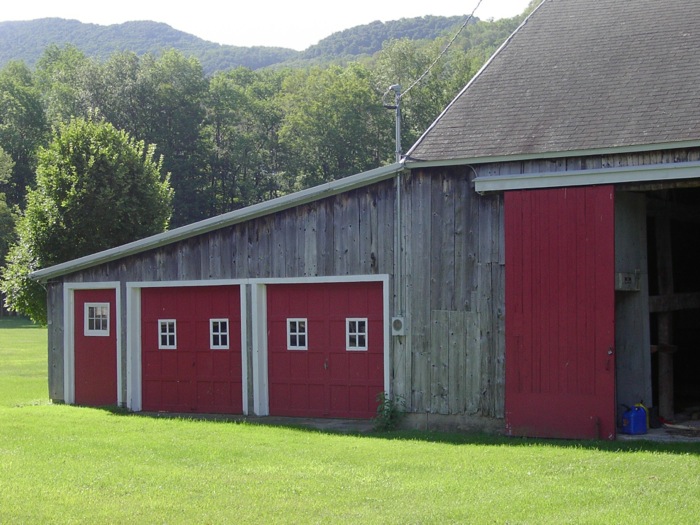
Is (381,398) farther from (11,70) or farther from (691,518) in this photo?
(11,70)

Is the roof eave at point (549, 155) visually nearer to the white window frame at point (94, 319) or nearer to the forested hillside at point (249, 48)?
the white window frame at point (94, 319)

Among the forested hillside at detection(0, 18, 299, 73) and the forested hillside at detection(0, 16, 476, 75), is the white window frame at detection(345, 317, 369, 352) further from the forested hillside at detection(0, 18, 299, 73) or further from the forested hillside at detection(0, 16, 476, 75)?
the forested hillside at detection(0, 18, 299, 73)

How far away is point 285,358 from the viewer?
53.8 feet

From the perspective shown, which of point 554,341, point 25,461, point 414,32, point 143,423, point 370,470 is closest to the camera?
point 370,470

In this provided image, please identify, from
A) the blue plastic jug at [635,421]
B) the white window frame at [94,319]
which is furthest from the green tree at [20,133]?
the blue plastic jug at [635,421]

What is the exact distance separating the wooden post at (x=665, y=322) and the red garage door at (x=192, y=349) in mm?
6989

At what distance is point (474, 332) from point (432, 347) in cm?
75

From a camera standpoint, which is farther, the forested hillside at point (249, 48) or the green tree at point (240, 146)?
the forested hillside at point (249, 48)

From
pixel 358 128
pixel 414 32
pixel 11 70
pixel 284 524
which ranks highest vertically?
pixel 414 32

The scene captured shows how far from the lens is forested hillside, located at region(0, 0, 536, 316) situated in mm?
59156

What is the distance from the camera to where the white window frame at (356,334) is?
15.6 metres

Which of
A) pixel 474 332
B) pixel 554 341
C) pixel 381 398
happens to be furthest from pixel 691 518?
pixel 381 398

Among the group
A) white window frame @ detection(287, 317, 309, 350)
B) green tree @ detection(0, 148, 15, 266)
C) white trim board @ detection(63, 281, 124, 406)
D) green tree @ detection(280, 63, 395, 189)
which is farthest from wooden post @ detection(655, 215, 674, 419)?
green tree @ detection(280, 63, 395, 189)

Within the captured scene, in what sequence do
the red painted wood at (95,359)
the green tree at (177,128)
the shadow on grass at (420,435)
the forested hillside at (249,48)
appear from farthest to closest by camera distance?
the forested hillside at (249,48), the green tree at (177,128), the red painted wood at (95,359), the shadow on grass at (420,435)
